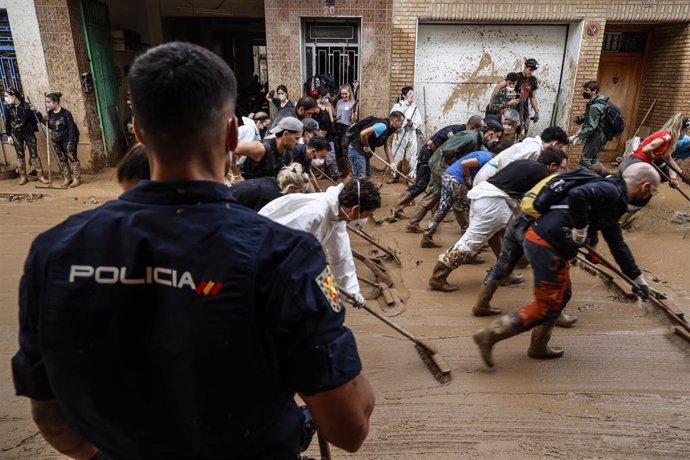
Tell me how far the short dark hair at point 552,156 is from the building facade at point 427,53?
4620mm

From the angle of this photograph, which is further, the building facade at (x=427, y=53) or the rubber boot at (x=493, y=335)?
the building facade at (x=427, y=53)

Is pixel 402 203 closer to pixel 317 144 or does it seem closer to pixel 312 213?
pixel 317 144

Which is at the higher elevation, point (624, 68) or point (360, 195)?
point (624, 68)

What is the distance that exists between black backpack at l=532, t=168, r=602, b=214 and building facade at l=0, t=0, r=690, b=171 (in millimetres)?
5830

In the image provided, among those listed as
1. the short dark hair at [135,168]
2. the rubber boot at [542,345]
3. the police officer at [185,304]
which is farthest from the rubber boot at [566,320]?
the police officer at [185,304]

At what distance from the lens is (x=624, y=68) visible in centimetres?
940

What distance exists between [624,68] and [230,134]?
34.9 ft

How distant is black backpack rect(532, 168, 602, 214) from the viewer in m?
3.28

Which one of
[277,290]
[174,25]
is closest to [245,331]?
[277,290]

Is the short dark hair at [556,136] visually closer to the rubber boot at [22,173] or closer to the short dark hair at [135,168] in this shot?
the short dark hair at [135,168]

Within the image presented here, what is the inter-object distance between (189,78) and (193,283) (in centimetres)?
41

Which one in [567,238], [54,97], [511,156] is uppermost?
[54,97]

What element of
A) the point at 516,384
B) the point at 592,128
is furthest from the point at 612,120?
the point at 516,384

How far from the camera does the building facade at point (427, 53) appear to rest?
26.8 feet
